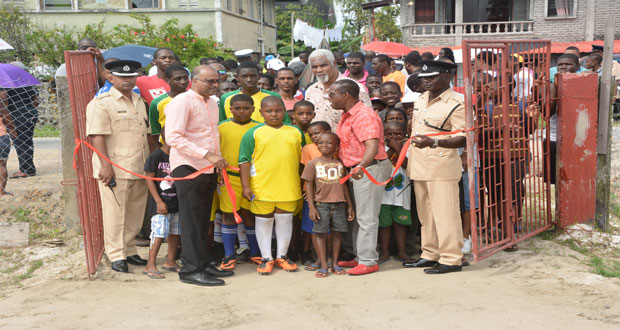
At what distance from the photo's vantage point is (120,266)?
17.4 feet

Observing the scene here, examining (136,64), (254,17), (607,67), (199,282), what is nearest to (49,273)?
(199,282)

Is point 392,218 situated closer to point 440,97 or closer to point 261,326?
point 440,97

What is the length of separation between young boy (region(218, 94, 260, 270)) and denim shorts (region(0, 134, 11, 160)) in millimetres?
3969

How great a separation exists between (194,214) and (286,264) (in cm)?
104

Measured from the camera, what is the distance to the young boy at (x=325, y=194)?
16.7 ft

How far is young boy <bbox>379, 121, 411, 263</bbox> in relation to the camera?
5.45m

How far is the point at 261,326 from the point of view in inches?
154

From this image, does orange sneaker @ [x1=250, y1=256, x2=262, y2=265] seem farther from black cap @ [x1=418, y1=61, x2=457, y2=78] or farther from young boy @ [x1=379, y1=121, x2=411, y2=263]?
black cap @ [x1=418, y1=61, x2=457, y2=78]

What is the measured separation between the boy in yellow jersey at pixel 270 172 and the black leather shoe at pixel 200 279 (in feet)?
1.50

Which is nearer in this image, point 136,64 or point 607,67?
point 136,64

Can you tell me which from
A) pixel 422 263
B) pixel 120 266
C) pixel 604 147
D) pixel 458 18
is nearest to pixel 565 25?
pixel 458 18

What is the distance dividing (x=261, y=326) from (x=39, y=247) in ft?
11.7

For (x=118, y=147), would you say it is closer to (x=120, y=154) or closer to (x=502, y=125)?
(x=120, y=154)

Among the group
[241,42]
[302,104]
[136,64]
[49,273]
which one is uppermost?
[241,42]
